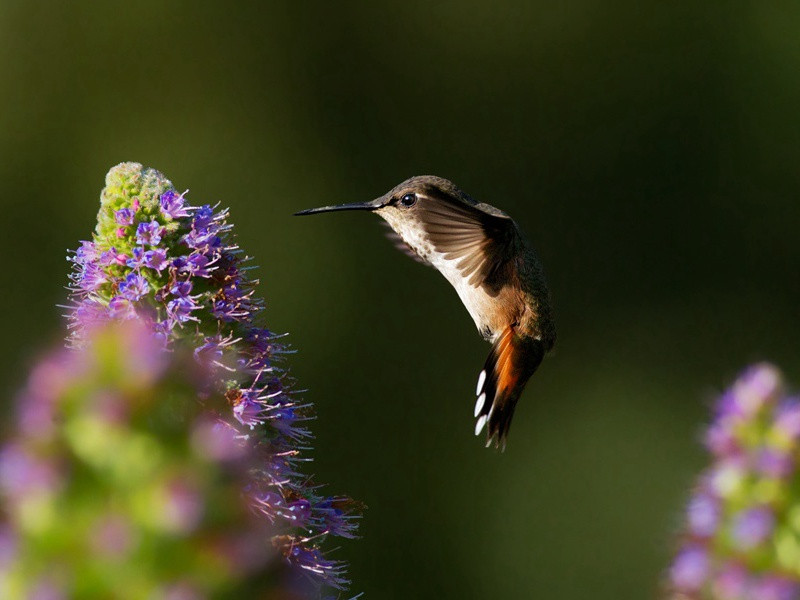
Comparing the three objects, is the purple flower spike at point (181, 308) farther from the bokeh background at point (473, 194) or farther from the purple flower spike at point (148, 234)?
the bokeh background at point (473, 194)

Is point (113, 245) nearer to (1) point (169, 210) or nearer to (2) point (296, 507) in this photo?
(1) point (169, 210)

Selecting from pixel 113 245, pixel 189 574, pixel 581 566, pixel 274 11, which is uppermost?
pixel 274 11

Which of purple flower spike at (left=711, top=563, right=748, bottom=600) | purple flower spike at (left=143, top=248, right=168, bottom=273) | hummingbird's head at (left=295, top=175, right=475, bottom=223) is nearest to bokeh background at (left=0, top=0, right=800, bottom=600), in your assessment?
hummingbird's head at (left=295, top=175, right=475, bottom=223)

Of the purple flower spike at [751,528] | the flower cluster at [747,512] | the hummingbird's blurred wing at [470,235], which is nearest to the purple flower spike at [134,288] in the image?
the hummingbird's blurred wing at [470,235]

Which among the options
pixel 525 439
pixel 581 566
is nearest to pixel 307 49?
pixel 525 439

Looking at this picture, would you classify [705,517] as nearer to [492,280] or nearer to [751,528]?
[751,528]
